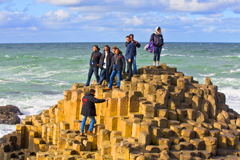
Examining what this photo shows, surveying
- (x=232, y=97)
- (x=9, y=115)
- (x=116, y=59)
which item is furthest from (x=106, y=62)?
(x=232, y=97)

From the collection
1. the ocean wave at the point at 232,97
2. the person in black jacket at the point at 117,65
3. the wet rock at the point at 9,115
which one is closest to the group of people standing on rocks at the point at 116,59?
the person in black jacket at the point at 117,65

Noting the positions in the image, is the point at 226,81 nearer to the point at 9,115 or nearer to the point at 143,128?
the point at 9,115

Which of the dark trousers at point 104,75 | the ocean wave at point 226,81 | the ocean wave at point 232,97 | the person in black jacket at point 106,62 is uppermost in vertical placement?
the person in black jacket at point 106,62

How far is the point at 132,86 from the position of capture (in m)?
10.9

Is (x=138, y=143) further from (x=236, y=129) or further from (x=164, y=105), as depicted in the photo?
(x=236, y=129)

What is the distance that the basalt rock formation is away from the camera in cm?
894

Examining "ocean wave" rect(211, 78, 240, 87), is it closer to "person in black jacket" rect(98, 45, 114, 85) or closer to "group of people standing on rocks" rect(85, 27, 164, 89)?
"group of people standing on rocks" rect(85, 27, 164, 89)

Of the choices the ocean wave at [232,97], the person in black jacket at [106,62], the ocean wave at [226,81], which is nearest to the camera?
the person in black jacket at [106,62]

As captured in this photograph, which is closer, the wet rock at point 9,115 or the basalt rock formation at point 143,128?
the basalt rock formation at point 143,128

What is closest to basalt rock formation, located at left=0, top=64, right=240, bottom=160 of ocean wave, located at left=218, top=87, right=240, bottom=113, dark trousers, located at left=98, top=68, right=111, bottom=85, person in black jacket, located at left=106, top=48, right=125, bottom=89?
person in black jacket, located at left=106, top=48, right=125, bottom=89

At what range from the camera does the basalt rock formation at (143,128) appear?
8938mm

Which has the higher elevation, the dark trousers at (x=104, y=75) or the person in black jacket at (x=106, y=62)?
the person in black jacket at (x=106, y=62)

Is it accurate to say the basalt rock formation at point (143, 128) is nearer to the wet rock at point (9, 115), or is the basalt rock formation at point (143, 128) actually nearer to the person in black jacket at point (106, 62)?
the person in black jacket at point (106, 62)

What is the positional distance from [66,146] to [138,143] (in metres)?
2.75
